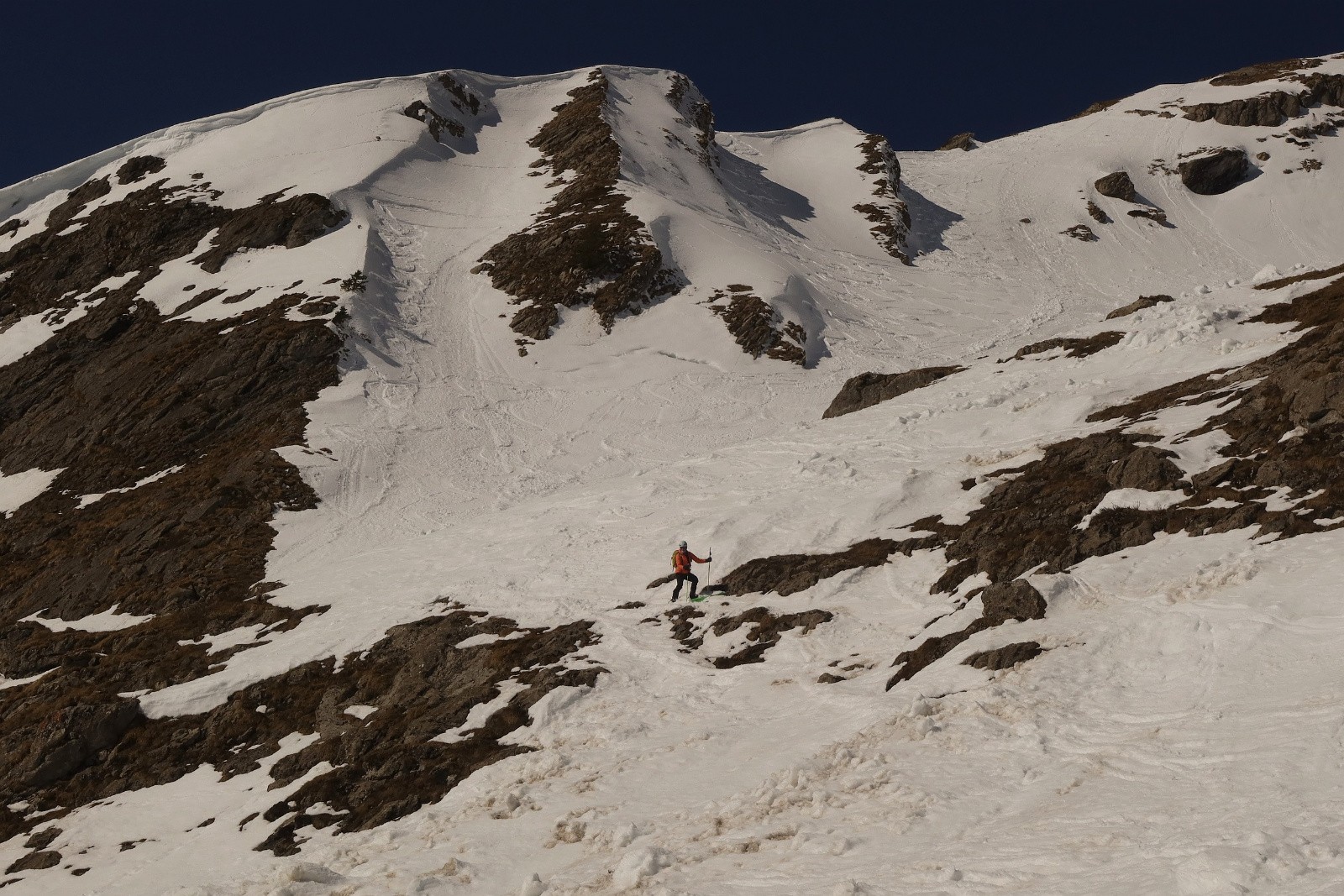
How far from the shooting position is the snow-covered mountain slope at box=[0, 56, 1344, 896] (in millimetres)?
12047

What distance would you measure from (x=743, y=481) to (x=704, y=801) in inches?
668

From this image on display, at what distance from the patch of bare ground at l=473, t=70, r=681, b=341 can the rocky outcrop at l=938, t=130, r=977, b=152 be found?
167ft

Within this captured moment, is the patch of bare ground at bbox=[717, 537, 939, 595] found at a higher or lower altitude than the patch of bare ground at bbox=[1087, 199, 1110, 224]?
higher

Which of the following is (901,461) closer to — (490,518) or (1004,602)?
(1004,602)

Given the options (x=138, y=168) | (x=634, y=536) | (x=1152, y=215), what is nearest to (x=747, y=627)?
(x=634, y=536)

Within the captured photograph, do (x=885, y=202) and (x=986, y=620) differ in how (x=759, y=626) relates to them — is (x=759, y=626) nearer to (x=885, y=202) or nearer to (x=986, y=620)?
(x=986, y=620)

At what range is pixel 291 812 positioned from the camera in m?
17.2

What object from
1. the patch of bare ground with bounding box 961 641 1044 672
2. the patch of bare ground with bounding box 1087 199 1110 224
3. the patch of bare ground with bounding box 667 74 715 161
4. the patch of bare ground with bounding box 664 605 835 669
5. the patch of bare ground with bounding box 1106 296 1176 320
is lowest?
the patch of bare ground with bounding box 1087 199 1110 224

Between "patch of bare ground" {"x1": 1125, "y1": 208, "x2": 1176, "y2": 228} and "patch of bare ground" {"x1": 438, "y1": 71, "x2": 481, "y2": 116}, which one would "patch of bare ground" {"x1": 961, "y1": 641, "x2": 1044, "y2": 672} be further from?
"patch of bare ground" {"x1": 438, "y1": 71, "x2": 481, "y2": 116}

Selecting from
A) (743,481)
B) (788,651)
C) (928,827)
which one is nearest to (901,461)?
(743,481)

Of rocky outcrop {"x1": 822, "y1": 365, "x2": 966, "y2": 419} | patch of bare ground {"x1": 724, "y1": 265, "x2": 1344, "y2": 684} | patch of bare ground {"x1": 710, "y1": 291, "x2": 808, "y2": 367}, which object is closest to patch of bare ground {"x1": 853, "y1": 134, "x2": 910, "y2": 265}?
patch of bare ground {"x1": 710, "y1": 291, "x2": 808, "y2": 367}

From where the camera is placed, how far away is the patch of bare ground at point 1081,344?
3272cm

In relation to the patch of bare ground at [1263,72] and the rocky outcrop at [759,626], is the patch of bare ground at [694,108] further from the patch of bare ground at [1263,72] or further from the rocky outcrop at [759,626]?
the rocky outcrop at [759,626]

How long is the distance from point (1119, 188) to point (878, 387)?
5240 centimetres
